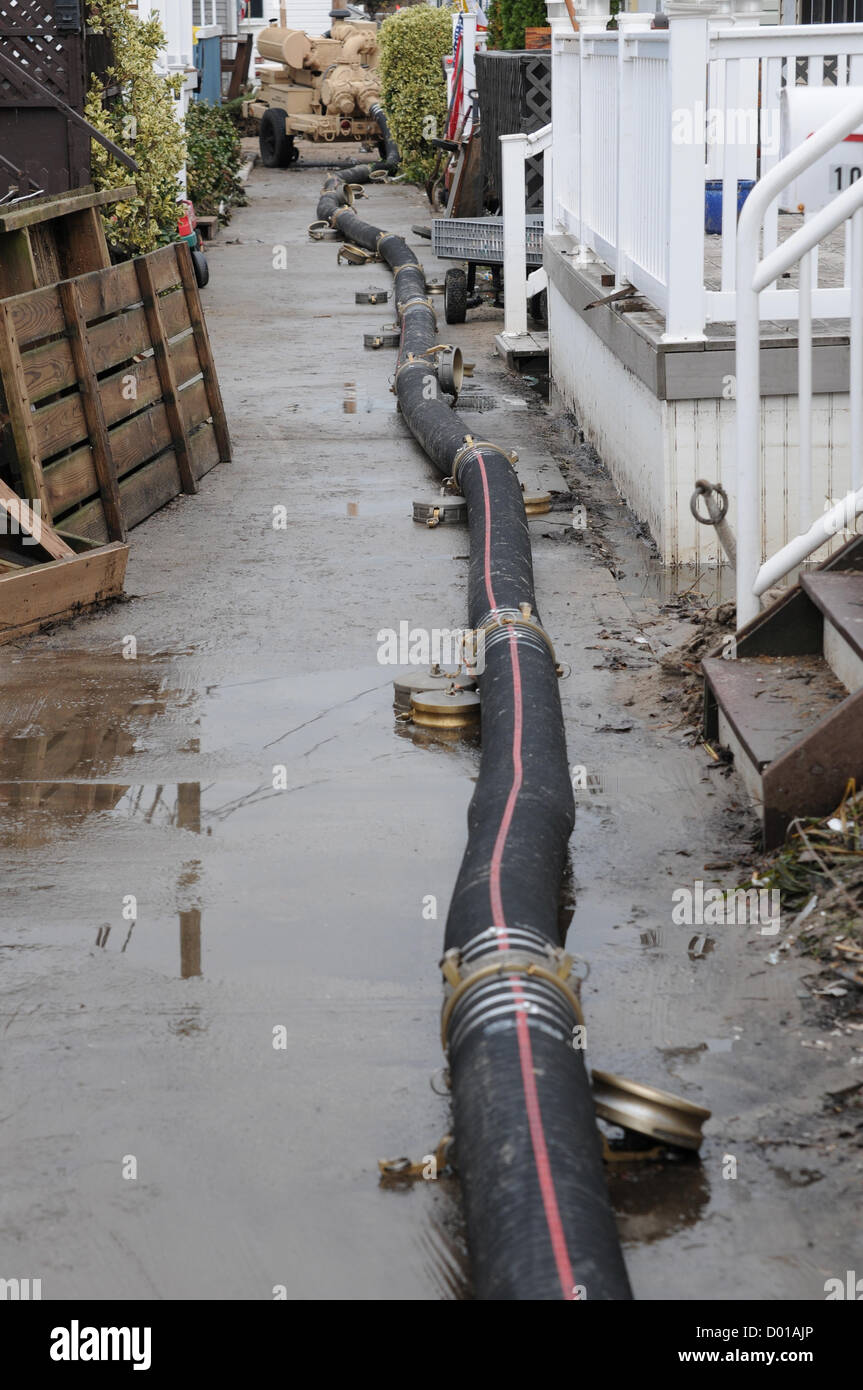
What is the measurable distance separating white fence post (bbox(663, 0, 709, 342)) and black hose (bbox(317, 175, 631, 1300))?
1.97m

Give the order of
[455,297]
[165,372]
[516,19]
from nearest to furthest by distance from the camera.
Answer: [165,372] < [455,297] < [516,19]

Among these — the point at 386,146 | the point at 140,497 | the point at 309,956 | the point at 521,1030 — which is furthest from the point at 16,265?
the point at 386,146

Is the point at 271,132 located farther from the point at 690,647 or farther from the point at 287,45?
the point at 690,647

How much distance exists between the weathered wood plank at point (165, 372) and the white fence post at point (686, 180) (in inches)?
123

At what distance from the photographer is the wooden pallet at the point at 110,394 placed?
7109 millimetres

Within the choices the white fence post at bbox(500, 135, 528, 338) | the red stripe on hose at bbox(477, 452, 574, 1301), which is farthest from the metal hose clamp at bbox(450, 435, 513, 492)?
the white fence post at bbox(500, 135, 528, 338)

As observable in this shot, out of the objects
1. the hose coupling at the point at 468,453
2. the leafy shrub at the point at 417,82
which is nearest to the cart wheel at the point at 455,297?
the hose coupling at the point at 468,453

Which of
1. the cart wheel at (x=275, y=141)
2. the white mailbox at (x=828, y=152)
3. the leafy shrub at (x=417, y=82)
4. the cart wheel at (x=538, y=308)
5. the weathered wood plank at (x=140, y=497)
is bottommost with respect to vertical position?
the weathered wood plank at (x=140, y=497)

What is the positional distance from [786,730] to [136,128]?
10.0 m

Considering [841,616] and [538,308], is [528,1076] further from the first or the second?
[538,308]

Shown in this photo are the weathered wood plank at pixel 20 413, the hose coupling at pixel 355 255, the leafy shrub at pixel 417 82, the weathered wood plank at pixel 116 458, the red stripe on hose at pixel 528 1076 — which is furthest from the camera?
the leafy shrub at pixel 417 82

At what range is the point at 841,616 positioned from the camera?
4.66m

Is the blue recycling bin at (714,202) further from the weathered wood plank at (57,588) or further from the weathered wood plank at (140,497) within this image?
the weathered wood plank at (57,588)
